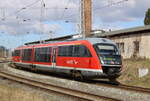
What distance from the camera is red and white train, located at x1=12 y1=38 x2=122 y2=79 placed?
1670cm

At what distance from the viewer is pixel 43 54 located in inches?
970

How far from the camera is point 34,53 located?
27188 mm

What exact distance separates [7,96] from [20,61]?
66.9ft

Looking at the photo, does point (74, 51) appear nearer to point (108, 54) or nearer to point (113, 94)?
point (108, 54)

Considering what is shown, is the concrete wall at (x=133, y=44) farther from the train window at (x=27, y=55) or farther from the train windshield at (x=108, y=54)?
the train windshield at (x=108, y=54)

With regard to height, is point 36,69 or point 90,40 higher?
point 90,40

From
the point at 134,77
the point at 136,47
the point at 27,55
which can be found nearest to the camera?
the point at 134,77

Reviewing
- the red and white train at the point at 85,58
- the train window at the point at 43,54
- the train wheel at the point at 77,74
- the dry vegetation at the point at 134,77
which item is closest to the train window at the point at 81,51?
the red and white train at the point at 85,58

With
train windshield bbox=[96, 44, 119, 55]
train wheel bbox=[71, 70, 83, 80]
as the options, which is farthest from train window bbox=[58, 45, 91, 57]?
train wheel bbox=[71, 70, 83, 80]

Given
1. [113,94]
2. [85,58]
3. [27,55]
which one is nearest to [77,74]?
[85,58]

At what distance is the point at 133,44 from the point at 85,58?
11.8 m

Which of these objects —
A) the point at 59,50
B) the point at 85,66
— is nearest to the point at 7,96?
the point at 85,66

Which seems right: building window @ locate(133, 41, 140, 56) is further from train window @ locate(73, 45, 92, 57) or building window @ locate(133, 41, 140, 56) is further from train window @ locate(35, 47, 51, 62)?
train window @ locate(73, 45, 92, 57)

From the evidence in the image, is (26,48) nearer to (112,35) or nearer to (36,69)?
(36,69)
